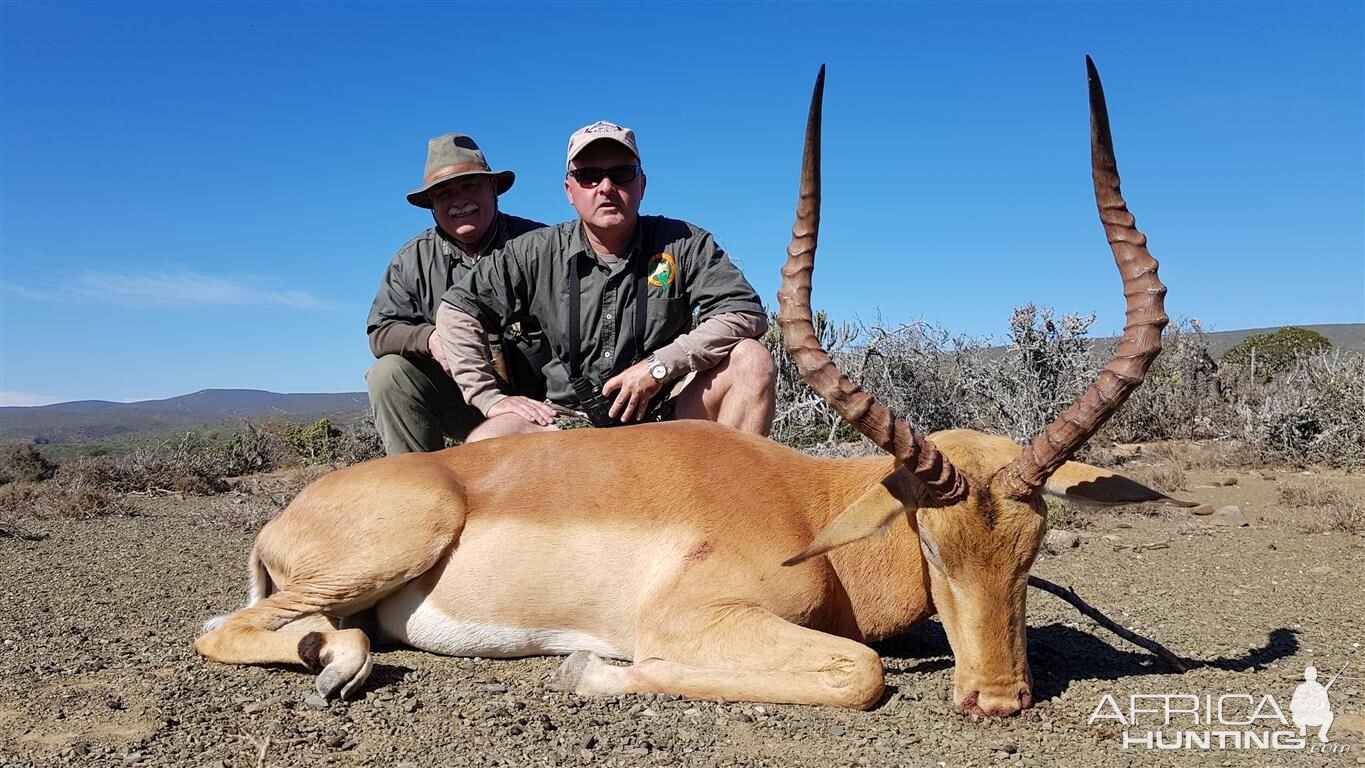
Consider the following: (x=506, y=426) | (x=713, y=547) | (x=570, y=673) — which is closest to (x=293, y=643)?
(x=570, y=673)

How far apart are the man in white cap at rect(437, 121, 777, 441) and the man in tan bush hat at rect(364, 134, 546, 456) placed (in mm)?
849

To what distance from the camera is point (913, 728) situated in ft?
12.8

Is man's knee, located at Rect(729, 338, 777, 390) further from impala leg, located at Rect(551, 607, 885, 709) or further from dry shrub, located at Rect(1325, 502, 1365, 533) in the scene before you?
dry shrub, located at Rect(1325, 502, 1365, 533)

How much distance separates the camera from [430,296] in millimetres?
8414

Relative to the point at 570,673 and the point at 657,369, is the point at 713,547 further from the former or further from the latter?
the point at 657,369

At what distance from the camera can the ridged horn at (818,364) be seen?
4078 mm

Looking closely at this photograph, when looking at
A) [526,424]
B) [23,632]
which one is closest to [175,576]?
[23,632]

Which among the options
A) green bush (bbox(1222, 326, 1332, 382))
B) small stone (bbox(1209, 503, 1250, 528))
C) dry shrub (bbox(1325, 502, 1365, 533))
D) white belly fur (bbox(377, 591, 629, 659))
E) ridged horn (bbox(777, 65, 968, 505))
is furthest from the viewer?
green bush (bbox(1222, 326, 1332, 382))

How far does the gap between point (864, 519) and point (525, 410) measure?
10.0 ft

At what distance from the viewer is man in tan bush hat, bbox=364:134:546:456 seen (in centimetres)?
811

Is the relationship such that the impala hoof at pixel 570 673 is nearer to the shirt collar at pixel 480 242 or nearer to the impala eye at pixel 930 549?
the impala eye at pixel 930 549

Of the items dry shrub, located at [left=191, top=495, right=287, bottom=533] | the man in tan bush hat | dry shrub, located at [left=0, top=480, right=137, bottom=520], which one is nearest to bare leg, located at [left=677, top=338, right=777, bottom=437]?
the man in tan bush hat

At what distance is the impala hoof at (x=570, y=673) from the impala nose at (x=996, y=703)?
161 centimetres

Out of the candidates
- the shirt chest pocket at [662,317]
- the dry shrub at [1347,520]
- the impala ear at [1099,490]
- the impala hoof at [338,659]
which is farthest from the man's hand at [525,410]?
the dry shrub at [1347,520]
